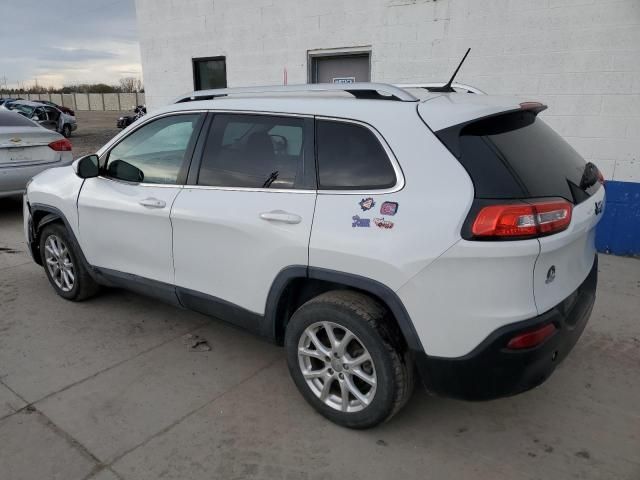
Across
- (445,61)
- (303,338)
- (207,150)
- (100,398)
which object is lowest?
→ (100,398)

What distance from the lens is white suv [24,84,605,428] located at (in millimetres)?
2211

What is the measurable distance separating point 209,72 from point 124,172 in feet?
19.5

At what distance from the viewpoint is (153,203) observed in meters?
3.33

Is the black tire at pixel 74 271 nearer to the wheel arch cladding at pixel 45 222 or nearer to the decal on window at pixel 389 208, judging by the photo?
the wheel arch cladding at pixel 45 222

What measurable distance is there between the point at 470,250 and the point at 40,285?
4.28 meters

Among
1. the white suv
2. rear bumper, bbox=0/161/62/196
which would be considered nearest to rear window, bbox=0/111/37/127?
rear bumper, bbox=0/161/62/196

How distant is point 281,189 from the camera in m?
2.79

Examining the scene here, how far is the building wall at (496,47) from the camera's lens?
18.1ft

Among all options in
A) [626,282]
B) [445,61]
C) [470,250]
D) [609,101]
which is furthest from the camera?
[445,61]

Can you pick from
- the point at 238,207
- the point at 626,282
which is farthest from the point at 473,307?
the point at 626,282

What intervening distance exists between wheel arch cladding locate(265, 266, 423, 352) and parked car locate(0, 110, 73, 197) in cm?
575

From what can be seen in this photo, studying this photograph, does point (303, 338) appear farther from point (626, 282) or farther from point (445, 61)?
point (445, 61)

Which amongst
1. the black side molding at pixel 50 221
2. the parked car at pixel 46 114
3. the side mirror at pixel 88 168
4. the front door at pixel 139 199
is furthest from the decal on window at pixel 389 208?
the parked car at pixel 46 114

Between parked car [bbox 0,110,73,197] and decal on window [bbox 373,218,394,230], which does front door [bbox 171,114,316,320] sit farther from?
parked car [bbox 0,110,73,197]
